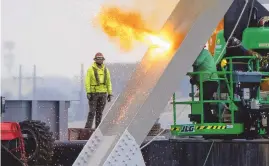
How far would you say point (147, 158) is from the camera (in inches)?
469

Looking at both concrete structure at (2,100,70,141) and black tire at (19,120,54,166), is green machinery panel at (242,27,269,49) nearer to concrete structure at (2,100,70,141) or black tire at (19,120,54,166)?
concrete structure at (2,100,70,141)

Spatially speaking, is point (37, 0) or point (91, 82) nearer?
point (37, 0)

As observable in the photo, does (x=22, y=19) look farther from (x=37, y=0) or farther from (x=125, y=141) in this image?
(x=125, y=141)

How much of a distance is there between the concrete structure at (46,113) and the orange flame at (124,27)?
2133 millimetres

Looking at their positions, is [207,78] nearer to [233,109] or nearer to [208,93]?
[208,93]

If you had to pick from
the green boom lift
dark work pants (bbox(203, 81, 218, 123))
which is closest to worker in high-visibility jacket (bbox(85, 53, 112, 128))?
the green boom lift

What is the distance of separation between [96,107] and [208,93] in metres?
3.45

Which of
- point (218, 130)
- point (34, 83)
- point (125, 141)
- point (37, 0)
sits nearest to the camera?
point (125, 141)

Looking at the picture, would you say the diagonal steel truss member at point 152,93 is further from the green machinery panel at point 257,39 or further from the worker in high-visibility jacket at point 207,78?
the green machinery panel at point 257,39

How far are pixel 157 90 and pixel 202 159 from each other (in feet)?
12.0

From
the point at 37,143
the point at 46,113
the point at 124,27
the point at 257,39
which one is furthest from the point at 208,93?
the point at 46,113

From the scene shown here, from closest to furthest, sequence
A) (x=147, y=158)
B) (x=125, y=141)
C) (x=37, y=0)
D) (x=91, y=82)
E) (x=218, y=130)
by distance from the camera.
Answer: (x=125, y=141) < (x=218, y=130) < (x=147, y=158) < (x=37, y=0) < (x=91, y=82)

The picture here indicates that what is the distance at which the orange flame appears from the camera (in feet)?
31.8

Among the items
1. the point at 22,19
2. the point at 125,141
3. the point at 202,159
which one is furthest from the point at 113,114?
the point at 22,19
